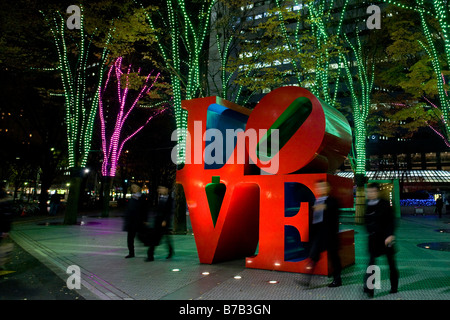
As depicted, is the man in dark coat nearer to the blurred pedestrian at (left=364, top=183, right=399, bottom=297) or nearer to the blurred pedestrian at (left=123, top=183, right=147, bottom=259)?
the blurred pedestrian at (left=123, top=183, right=147, bottom=259)

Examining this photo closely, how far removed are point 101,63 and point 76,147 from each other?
415 cm

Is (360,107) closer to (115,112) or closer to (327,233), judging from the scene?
(327,233)

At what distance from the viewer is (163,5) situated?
1319 centimetres

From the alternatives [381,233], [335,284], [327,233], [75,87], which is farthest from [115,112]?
[381,233]

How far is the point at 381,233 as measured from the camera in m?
5.05

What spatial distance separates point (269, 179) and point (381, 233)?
2465mm

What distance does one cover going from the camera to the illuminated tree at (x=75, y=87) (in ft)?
45.4

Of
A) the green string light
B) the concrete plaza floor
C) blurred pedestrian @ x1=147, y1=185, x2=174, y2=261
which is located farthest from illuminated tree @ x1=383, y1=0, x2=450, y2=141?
the green string light

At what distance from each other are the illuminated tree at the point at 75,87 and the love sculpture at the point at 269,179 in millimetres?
8687

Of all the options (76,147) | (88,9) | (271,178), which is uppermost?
(88,9)

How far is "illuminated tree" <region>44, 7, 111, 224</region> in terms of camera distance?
13.8m

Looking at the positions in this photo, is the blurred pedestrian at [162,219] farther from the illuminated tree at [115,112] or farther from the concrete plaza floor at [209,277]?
the illuminated tree at [115,112]
